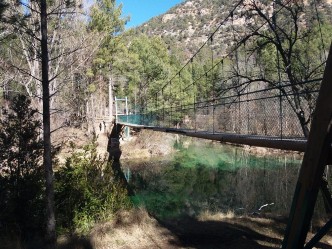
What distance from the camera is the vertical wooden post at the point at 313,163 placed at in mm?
2100

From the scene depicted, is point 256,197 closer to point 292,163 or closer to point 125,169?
point 292,163

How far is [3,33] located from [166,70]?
86.2 ft

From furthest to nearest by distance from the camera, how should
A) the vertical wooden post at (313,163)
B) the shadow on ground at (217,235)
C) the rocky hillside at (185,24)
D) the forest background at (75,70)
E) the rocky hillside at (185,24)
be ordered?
Answer: the rocky hillside at (185,24), the rocky hillside at (185,24), the forest background at (75,70), the shadow on ground at (217,235), the vertical wooden post at (313,163)

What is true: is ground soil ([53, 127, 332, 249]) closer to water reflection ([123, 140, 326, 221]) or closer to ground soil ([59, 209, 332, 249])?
ground soil ([59, 209, 332, 249])

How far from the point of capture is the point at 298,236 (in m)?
2.36

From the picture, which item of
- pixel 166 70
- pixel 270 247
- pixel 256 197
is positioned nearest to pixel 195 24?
pixel 166 70

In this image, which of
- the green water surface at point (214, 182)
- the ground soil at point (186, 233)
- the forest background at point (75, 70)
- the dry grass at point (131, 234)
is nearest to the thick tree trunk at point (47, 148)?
the forest background at point (75, 70)

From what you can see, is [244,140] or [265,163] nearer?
[244,140]

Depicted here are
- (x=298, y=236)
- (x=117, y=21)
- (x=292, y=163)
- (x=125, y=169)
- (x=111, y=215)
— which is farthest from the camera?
(x=117, y=21)

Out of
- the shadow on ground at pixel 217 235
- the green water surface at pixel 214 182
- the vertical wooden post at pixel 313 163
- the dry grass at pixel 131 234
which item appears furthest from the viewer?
the green water surface at pixel 214 182

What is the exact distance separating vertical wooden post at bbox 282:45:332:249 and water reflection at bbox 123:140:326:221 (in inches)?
232

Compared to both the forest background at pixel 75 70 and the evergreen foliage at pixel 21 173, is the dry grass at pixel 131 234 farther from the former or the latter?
the evergreen foliage at pixel 21 173

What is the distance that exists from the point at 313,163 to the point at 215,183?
12.6 meters

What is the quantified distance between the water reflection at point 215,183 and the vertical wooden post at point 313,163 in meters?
5.90
